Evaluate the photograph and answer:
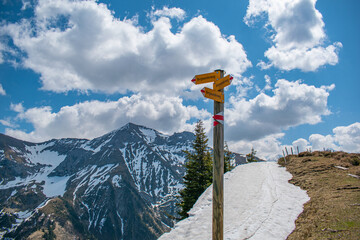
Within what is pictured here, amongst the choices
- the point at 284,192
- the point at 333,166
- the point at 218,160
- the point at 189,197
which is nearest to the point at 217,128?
the point at 218,160

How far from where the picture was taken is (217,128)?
253 inches

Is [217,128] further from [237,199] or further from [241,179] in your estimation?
[241,179]

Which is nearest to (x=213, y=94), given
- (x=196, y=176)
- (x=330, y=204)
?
(x=330, y=204)

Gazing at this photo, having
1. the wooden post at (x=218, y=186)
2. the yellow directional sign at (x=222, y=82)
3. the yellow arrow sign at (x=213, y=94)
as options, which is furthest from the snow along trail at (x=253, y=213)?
the yellow directional sign at (x=222, y=82)

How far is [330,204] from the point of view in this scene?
1075cm

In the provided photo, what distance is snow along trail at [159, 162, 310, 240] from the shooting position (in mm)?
9108

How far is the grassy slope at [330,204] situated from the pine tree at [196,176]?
1048 cm

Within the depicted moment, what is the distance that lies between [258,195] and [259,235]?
651 centimetres

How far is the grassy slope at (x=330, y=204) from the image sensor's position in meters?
8.07

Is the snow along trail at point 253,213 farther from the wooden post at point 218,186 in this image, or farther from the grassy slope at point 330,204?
the wooden post at point 218,186

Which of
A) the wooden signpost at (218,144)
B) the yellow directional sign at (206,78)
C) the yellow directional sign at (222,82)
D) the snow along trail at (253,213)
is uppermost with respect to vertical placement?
the yellow directional sign at (206,78)

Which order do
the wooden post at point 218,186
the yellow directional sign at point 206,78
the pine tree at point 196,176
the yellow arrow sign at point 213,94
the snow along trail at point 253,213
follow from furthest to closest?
the pine tree at point 196,176 → the snow along trail at point 253,213 → the yellow directional sign at point 206,78 → the yellow arrow sign at point 213,94 → the wooden post at point 218,186

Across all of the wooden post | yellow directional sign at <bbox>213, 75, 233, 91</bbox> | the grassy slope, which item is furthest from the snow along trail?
yellow directional sign at <bbox>213, 75, 233, 91</bbox>

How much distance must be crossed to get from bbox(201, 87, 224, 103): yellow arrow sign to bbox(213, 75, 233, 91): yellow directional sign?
0.21 m
